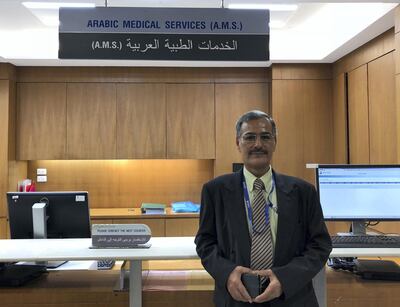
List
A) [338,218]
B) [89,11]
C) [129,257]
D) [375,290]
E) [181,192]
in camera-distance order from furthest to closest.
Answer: [181,192] < [89,11] < [338,218] < [375,290] < [129,257]

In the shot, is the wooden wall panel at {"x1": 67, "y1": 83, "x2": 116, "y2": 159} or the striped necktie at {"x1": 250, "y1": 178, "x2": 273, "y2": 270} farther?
the wooden wall panel at {"x1": 67, "y1": 83, "x2": 116, "y2": 159}

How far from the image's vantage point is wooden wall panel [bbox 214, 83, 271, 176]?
4.89 m

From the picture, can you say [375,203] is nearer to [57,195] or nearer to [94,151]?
[57,195]

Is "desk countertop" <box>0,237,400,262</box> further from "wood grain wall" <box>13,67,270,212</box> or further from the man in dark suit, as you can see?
"wood grain wall" <box>13,67,270,212</box>

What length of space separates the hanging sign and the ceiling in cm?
46

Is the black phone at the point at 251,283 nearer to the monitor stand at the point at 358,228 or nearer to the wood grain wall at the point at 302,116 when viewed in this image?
the monitor stand at the point at 358,228

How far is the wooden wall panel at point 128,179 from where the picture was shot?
5.11m

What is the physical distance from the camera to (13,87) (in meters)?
4.75

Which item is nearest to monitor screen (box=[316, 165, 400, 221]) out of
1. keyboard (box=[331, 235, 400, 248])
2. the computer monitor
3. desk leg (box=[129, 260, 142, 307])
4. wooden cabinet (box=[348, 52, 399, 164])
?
the computer monitor

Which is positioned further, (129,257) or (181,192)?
(181,192)

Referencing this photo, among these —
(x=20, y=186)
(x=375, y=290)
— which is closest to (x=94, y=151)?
(x=20, y=186)

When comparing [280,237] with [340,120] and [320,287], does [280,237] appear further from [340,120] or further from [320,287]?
[340,120]

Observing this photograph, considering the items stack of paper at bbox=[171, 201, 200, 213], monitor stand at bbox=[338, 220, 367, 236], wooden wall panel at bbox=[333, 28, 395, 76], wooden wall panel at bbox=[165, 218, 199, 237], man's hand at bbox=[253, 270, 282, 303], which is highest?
wooden wall panel at bbox=[333, 28, 395, 76]

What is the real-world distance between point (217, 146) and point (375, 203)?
2.84 m
